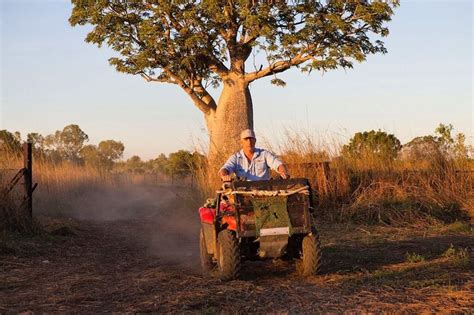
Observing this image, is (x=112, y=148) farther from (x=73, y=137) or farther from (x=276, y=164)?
(x=276, y=164)

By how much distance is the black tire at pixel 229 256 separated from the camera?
18.6 ft

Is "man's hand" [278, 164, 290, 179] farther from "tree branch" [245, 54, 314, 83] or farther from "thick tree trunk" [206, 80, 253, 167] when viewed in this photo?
"tree branch" [245, 54, 314, 83]

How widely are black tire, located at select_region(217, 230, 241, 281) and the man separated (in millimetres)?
1053

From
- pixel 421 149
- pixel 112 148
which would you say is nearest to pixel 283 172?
pixel 421 149

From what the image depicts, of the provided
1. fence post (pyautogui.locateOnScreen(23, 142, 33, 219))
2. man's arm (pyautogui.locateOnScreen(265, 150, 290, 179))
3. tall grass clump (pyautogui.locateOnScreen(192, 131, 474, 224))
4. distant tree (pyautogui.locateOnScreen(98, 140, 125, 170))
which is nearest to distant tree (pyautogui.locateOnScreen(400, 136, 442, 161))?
tall grass clump (pyautogui.locateOnScreen(192, 131, 474, 224))

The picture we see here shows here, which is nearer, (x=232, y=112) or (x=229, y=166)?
(x=229, y=166)

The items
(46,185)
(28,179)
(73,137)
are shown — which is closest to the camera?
(28,179)

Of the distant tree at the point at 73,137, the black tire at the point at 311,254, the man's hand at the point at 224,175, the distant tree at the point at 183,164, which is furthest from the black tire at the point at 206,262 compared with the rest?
the distant tree at the point at 73,137

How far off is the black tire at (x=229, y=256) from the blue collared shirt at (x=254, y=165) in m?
1.06

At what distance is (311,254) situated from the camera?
18.9ft

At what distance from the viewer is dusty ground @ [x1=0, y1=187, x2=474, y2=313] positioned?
483 centimetres

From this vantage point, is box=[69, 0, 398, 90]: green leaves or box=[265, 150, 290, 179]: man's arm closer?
box=[265, 150, 290, 179]: man's arm

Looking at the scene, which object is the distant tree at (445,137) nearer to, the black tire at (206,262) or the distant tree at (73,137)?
the black tire at (206,262)

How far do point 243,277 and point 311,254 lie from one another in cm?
78
